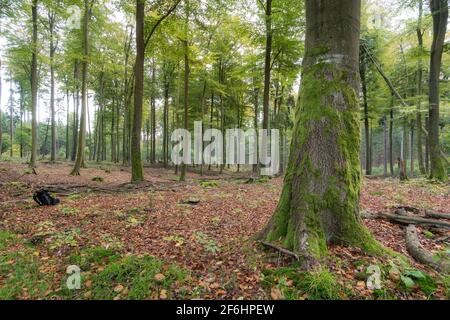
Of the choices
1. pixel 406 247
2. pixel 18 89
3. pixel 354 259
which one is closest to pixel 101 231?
pixel 354 259

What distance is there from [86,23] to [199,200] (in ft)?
37.9

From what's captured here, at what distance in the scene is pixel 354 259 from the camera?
3.10 meters

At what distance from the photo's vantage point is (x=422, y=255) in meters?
3.21

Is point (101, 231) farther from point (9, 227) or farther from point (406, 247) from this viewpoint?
point (406, 247)

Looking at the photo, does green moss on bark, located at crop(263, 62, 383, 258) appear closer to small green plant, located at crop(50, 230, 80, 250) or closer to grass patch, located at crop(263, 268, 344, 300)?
grass patch, located at crop(263, 268, 344, 300)

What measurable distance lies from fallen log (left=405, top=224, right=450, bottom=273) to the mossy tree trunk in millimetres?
564

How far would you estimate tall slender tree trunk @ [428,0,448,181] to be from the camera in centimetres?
1047

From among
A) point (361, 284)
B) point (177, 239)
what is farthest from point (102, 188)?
point (361, 284)

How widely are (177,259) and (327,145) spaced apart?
2.80 meters

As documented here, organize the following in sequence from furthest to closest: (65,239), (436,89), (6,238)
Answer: (436,89) < (6,238) < (65,239)

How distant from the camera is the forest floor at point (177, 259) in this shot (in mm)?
2746

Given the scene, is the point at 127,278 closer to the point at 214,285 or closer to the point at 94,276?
the point at 94,276

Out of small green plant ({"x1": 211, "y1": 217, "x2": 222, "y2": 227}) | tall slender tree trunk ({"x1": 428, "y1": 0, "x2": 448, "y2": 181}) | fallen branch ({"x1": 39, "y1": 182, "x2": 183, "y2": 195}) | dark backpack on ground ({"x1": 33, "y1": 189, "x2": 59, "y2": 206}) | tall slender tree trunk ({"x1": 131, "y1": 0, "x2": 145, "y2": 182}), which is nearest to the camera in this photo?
small green plant ({"x1": 211, "y1": 217, "x2": 222, "y2": 227})

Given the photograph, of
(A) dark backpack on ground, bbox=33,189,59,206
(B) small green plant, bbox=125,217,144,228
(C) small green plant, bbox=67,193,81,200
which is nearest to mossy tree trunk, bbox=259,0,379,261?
(B) small green plant, bbox=125,217,144,228
